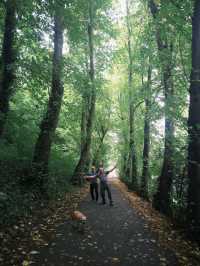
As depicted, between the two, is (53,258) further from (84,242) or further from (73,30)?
(73,30)

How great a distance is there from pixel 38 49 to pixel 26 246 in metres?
8.72

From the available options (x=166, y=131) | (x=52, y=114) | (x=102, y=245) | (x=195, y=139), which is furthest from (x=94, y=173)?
(x=195, y=139)

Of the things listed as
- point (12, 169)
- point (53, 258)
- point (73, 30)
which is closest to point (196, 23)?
point (73, 30)

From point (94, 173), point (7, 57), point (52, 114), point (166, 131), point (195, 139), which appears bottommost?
point (94, 173)

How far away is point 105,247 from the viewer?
234 inches

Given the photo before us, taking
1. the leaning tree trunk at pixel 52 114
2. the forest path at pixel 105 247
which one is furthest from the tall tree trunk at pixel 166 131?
the leaning tree trunk at pixel 52 114

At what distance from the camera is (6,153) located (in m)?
11.0

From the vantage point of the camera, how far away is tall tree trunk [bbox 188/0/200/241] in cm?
648

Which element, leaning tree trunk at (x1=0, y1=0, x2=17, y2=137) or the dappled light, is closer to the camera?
the dappled light

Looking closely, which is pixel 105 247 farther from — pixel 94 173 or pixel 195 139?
pixel 94 173

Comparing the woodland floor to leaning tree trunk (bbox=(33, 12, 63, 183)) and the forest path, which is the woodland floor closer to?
the forest path

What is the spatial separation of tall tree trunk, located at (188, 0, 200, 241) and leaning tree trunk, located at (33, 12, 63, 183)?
5611mm

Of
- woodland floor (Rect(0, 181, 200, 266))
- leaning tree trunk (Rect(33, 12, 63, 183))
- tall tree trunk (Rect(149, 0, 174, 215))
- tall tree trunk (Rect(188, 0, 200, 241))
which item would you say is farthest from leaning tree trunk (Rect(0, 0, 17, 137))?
tall tree trunk (Rect(188, 0, 200, 241))

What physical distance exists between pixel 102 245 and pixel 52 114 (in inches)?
242
